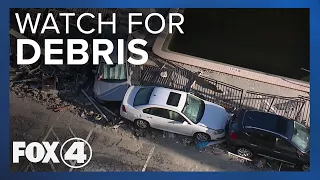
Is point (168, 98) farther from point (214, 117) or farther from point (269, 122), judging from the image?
point (269, 122)

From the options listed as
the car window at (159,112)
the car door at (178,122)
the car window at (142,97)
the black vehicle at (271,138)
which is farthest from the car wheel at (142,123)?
the black vehicle at (271,138)

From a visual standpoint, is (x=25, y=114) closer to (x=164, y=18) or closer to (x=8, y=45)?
(x=8, y=45)

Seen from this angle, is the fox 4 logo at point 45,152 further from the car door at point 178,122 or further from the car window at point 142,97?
the car door at point 178,122

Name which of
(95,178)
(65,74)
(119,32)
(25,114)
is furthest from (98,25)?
(95,178)

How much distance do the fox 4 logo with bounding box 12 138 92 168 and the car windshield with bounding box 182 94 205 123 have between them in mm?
2070

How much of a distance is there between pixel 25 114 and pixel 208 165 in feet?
12.1

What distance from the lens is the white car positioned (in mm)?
11969

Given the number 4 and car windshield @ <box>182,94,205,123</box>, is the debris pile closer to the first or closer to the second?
the number 4

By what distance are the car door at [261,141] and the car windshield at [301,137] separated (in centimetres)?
47

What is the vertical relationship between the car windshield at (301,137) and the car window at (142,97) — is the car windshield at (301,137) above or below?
below

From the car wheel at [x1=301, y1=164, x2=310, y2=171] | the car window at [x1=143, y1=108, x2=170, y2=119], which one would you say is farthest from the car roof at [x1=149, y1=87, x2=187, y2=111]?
the car wheel at [x1=301, y1=164, x2=310, y2=171]

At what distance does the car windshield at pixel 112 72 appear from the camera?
11992 millimetres

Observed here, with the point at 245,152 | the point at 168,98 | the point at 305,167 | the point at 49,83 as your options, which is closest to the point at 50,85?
the point at 49,83

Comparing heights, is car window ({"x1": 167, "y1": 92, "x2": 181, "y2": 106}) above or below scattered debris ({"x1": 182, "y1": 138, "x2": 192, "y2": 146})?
above
